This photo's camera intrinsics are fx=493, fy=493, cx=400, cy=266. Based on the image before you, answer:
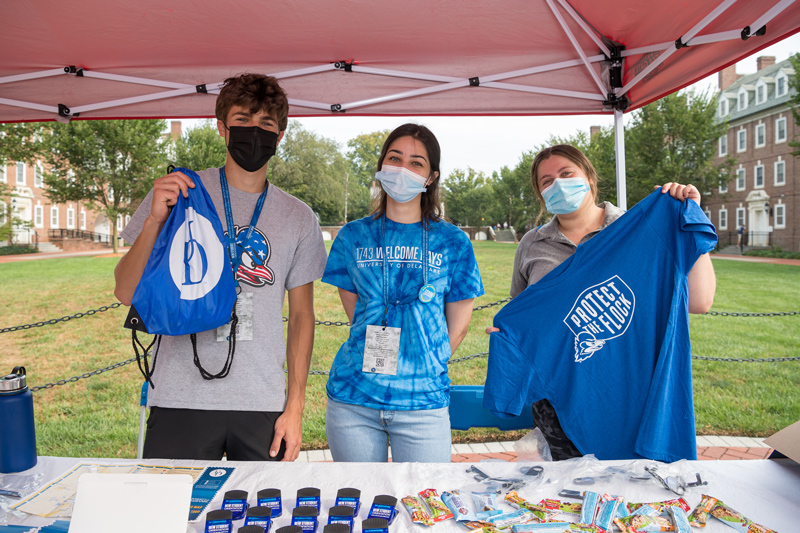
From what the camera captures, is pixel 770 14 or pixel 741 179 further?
pixel 741 179

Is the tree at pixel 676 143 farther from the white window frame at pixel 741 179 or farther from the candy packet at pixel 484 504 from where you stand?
the candy packet at pixel 484 504

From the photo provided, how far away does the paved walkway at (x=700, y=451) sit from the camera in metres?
4.09

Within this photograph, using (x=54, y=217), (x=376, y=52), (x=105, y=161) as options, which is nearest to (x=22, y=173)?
(x=54, y=217)

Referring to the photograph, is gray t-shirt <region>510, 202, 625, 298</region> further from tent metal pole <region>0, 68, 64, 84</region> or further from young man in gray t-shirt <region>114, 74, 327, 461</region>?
tent metal pole <region>0, 68, 64, 84</region>

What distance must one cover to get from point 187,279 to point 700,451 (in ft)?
14.4

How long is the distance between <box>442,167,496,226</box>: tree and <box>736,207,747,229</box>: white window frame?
54.8ft

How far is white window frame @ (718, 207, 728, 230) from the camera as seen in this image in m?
34.7

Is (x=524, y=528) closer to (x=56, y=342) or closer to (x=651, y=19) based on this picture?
(x=651, y=19)

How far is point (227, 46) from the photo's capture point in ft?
9.18

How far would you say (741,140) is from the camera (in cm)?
3344

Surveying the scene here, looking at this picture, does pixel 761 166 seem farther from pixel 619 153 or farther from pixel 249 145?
pixel 249 145

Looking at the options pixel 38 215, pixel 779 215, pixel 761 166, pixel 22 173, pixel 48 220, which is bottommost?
pixel 779 215

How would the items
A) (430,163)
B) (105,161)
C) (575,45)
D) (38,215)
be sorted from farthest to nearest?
(38,215) → (105,161) → (575,45) → (430,163)

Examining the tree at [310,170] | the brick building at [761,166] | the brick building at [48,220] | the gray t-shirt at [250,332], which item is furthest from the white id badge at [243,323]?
the brick building at [761,166]
